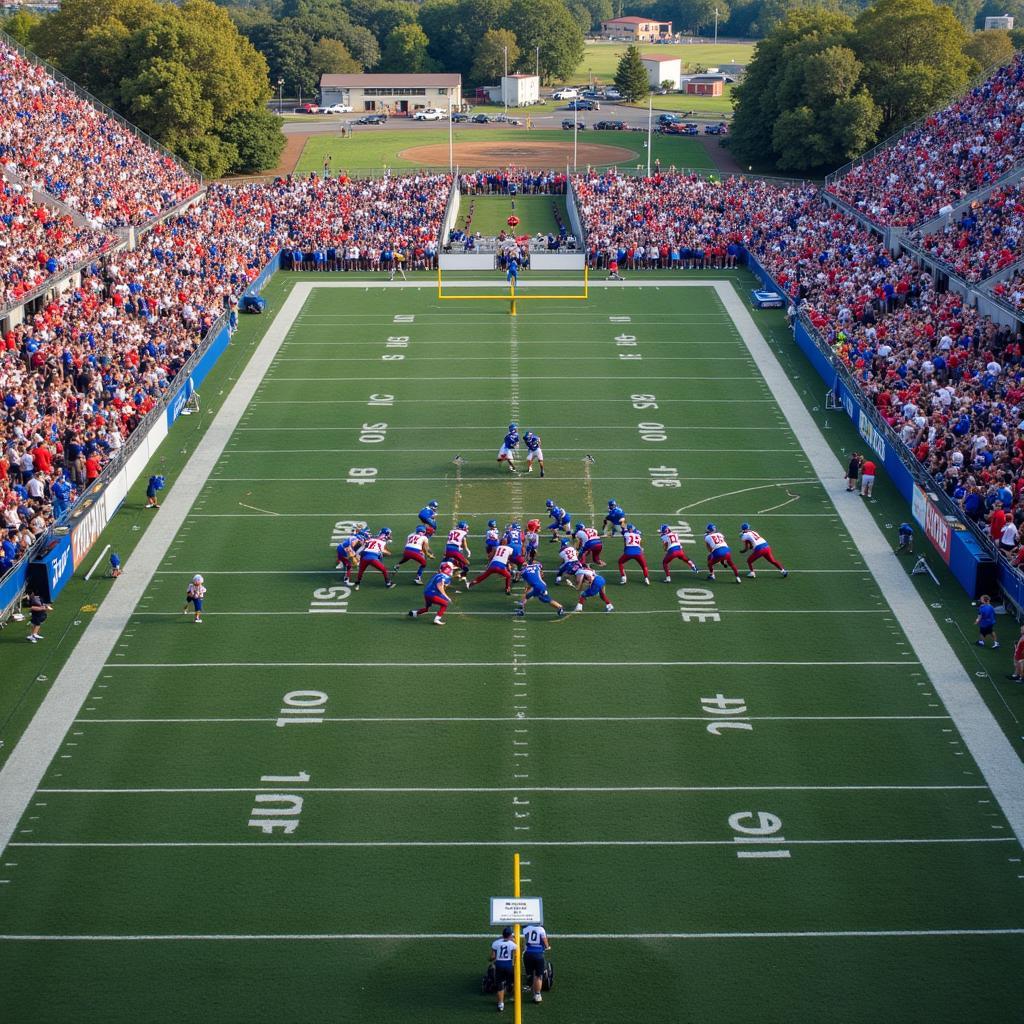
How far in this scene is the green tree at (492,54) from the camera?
104062 mm

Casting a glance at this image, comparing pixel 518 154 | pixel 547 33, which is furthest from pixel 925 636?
pixel 547 33

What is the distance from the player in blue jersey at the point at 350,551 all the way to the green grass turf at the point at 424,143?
47247mm

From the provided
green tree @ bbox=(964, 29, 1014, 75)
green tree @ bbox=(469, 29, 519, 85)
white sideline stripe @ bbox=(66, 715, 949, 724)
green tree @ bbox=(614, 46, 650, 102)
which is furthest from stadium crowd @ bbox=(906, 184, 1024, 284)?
green tree @ bbox=(469, 29, 519, 85)

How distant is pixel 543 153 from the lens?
257 feet

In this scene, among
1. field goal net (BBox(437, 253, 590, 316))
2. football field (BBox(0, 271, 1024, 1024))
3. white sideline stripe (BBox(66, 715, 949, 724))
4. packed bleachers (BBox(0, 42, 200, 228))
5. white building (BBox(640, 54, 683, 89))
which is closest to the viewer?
football field (BBox(0, 271, 1024, 1024))

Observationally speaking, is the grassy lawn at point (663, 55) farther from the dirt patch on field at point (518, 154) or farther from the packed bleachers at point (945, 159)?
the packed bleachers at point (945, 159)

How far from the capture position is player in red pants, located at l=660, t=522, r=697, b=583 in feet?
79.8

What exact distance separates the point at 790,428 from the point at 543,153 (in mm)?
49049

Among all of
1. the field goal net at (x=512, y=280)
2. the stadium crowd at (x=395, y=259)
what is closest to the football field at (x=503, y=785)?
the stadium crowd at (x=395, y=259)

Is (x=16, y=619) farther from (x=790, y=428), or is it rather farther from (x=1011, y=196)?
(x=1011, y=196)

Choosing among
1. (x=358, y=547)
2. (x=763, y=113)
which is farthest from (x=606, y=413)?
(x=763, y=113)

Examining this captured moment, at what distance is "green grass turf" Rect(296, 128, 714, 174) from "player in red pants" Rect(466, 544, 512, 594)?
48526 mm

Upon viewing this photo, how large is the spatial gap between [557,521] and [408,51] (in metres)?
87.2

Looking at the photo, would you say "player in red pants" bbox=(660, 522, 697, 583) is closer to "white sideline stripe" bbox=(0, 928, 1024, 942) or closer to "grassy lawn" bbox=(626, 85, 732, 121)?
"white sideline stripe" bbox=(0, 928, 1024, 942)
